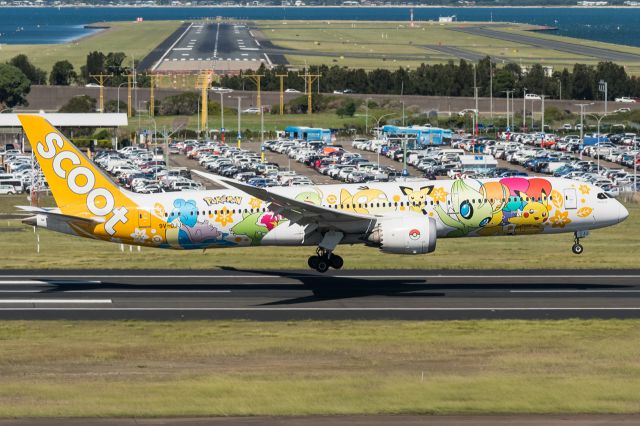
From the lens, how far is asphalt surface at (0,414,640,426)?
35188 millimetres

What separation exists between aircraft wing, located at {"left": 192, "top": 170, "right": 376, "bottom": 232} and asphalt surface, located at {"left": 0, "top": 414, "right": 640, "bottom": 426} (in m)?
22.7

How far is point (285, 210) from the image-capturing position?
5953cm

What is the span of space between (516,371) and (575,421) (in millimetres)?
7625

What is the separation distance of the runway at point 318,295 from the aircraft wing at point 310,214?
366 cm

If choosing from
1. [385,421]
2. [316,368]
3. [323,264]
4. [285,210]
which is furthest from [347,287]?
[385,421]

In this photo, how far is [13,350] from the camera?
47.3 meters

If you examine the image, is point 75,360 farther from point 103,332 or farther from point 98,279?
point 98,279

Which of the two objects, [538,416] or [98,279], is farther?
[98,279]

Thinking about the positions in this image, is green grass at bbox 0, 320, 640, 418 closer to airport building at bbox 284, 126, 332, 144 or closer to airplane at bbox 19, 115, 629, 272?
airplane at bbox 19, 115, 629, 272

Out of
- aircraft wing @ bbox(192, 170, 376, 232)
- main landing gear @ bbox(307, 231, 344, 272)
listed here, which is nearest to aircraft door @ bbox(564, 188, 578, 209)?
aircraft wing @ bbox(192, 170, 376, 232)

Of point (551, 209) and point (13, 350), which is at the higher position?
point (551, 209)

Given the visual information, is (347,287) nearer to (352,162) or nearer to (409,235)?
(409,235)

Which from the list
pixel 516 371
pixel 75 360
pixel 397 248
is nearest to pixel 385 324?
pixel 397 248

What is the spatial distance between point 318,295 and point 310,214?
4343 mm
